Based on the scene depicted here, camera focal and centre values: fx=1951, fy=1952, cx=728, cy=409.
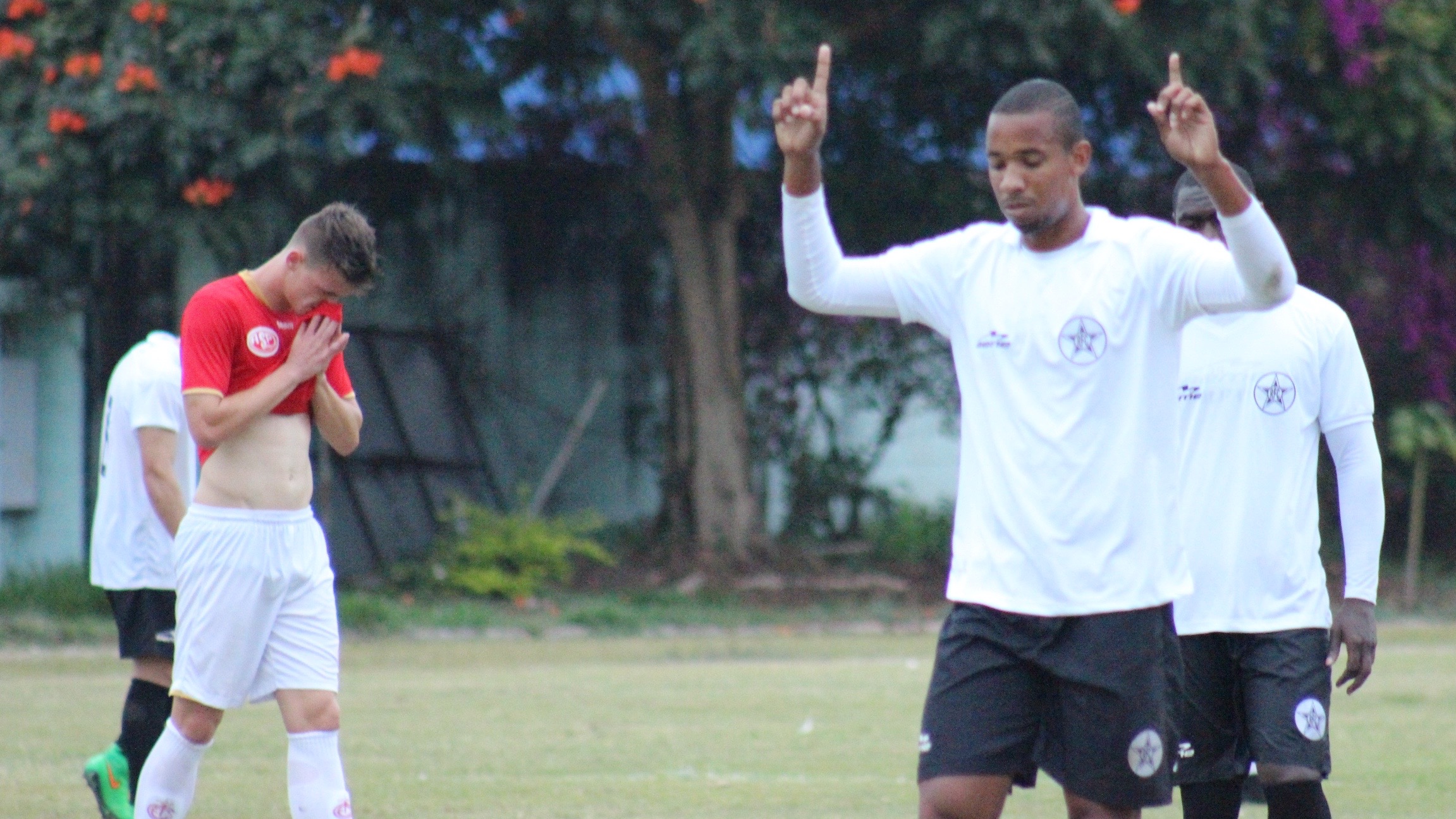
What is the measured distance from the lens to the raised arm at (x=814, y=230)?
13.4 feet

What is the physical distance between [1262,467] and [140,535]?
3941mm

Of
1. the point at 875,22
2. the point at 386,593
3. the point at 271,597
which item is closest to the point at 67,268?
the point at 386,593

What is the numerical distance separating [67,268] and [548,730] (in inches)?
324

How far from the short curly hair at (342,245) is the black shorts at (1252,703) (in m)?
2.49

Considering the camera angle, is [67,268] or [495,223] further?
[495,223]

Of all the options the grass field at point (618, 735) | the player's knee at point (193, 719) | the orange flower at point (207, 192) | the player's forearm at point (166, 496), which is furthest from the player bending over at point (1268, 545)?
the orange flower at point (207, 192)

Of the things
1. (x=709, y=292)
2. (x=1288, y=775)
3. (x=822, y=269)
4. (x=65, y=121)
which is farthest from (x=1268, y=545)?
(x=709, y=292)

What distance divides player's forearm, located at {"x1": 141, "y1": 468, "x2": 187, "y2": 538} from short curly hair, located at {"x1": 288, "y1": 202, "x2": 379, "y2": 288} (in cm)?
159

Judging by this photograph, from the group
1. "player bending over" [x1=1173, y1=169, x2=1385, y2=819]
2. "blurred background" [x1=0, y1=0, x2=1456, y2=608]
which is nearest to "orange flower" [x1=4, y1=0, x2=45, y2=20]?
"blurred background" [x1=0, y1=0, x2=1456, y2=608]

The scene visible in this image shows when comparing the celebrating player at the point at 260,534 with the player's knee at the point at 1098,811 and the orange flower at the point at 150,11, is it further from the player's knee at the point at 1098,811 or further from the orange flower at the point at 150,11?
the orange flower at the point at 150,11

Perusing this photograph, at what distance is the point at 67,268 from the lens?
15.7 m

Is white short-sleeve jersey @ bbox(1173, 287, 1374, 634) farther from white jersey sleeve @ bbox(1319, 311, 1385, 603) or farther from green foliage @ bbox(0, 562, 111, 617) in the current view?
green foliage @ bbox(0, 562, 111, 617)

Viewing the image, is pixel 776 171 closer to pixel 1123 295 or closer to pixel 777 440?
pixel 777 440

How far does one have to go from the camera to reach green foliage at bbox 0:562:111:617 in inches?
582
